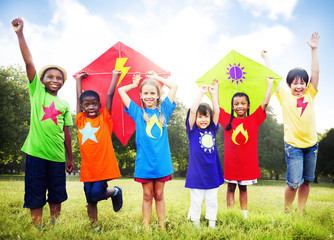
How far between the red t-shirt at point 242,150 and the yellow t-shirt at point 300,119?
31.3 inches

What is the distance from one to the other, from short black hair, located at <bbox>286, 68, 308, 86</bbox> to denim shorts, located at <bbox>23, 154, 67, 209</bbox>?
16.6 feet

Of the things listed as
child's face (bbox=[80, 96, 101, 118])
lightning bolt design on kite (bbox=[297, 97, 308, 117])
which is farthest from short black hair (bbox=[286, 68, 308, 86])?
child's face (bbox=[80, 96, 101, 118])

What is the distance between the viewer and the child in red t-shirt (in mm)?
4383

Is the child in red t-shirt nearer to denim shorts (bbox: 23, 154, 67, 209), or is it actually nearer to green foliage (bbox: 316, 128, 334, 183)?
denim shorts (bbox: 23, 154, 67, 209)

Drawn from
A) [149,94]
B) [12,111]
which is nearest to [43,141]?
Answer: [149,94]

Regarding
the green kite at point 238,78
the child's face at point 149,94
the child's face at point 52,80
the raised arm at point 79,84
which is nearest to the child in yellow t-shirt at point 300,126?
the green kite at point 238,78

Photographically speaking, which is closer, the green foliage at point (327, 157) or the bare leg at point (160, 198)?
the bare leg at point (160, 198)

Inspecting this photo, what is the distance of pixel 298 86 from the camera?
483 centimetres

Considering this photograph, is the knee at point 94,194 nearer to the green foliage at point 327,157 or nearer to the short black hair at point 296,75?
the short black hair at point 296,75

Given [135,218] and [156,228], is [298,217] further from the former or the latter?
[135,218]

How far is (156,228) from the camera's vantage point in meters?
3.55

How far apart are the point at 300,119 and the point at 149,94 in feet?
10.7

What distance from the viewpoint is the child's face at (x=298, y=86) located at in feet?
15.9

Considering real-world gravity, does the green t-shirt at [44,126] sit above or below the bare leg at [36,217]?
above
